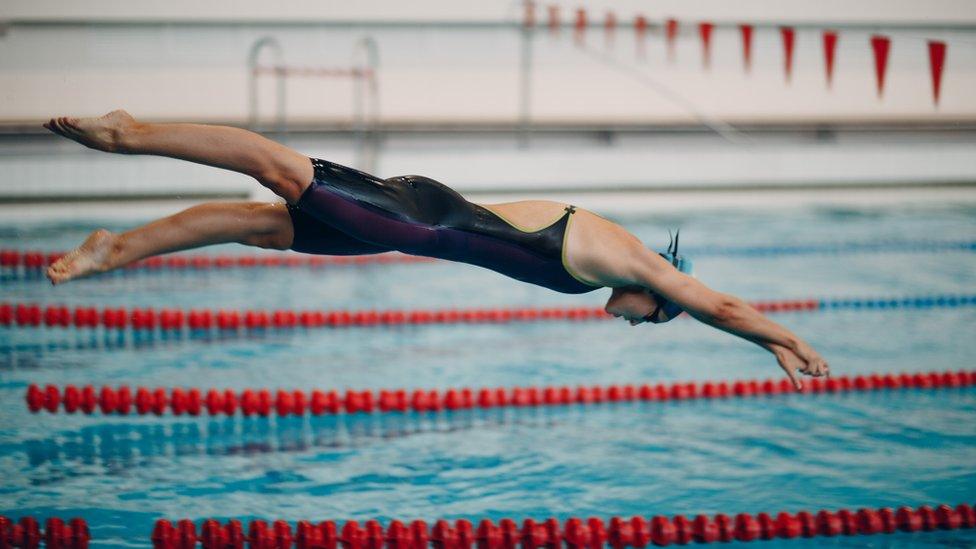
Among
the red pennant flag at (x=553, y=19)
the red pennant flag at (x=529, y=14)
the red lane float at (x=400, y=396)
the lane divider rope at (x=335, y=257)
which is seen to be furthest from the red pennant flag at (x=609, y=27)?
the red lane float at (x=400, y=396)

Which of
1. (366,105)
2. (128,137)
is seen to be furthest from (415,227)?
(366,105)

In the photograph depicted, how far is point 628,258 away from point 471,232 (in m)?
0.48

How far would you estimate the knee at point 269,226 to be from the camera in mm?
3264

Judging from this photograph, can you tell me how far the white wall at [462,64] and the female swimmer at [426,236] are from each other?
8.31 m

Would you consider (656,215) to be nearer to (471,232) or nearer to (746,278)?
(746,278)

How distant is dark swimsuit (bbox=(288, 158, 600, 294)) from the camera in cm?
314

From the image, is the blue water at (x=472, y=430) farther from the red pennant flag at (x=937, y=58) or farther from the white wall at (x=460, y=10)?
the white wall at (x=460, y=10)

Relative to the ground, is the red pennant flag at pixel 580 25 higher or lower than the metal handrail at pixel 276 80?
higher

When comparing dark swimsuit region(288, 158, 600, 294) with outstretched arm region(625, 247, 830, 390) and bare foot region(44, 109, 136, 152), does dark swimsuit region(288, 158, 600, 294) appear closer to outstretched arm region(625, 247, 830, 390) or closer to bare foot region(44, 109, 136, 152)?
outstretched arm region(625, 247, 830, 390)

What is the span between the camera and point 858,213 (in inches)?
429

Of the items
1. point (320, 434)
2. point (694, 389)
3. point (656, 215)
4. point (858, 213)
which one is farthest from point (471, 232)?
point (858, 213)

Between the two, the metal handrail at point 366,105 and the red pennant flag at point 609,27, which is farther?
the red pennant flag at point 609,27

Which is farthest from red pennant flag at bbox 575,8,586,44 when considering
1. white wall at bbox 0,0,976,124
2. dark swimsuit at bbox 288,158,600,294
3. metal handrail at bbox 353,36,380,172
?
dark swimsuit at bbox 288,158,600,294

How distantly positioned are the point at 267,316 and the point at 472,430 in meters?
2.09
